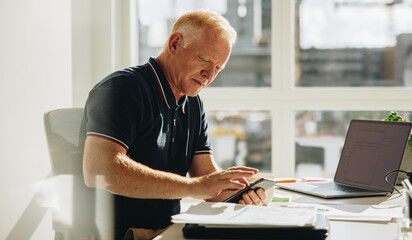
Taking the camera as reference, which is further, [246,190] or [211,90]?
[211,90]

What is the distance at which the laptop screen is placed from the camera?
69.6 inches

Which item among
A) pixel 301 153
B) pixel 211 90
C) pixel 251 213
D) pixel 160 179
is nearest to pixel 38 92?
pixel 160 179

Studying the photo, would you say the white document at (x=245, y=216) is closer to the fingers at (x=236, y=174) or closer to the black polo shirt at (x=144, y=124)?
the fingers at (x=236, y=174)

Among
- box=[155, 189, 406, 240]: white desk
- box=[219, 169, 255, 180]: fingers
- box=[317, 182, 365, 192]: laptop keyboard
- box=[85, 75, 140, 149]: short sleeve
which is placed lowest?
box=[317, 182, 365, 192]: laptop keyboard

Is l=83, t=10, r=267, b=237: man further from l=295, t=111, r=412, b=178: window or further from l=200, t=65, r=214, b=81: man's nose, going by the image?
l=295, t=111, r=412, b=178: window

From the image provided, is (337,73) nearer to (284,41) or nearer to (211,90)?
(284,41)

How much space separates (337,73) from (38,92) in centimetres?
208

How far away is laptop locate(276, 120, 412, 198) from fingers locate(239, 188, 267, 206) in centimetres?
33

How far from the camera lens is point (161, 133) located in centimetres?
158

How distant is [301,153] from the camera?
112 inches

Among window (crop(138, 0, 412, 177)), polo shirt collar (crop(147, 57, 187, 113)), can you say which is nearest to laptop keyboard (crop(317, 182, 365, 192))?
polo shirt collar (crop(147, 57, 187, 113))

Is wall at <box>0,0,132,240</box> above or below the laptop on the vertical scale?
above

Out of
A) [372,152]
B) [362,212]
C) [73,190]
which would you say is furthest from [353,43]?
[73,190]

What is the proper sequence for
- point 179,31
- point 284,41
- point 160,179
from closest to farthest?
point 160,179 → point 179,31 → point 284,41
